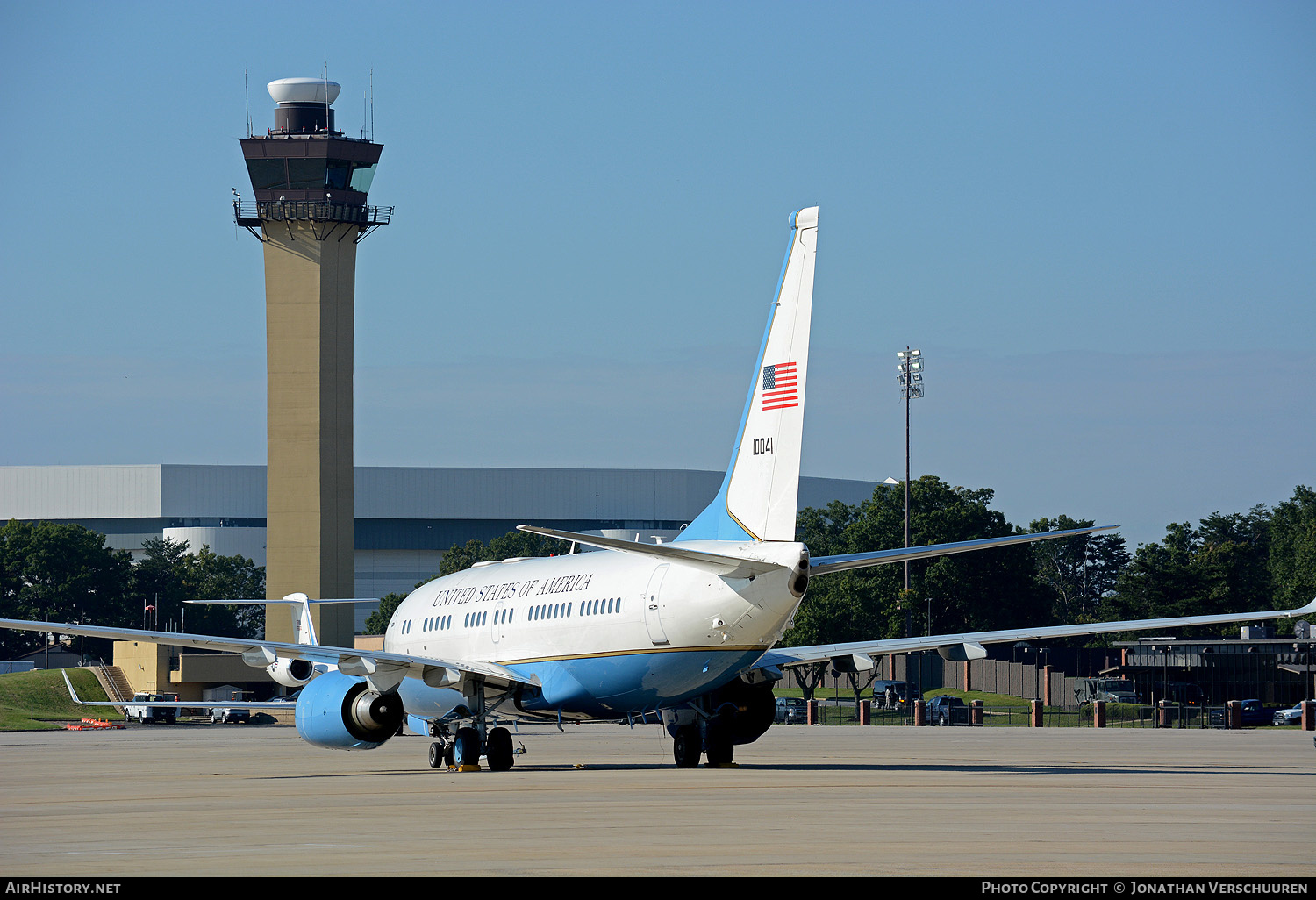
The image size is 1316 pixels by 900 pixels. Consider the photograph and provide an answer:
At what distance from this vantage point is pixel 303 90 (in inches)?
4107

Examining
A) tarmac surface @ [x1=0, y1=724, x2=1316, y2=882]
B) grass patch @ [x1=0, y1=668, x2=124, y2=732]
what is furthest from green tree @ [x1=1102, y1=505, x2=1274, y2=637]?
tarmac surface @ [x1=0, y1=724, x2=1316, y2=882]

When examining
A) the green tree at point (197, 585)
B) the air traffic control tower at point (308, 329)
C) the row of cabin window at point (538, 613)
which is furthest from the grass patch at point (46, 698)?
the green tree at point (197, 585)

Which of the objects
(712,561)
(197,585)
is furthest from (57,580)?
(712,561)

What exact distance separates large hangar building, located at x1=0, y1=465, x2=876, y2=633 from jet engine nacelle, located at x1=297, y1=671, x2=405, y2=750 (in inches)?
4778

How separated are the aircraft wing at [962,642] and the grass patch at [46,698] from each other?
53.7 m

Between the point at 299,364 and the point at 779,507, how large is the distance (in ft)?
268

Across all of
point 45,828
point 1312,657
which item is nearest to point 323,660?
point 45,828

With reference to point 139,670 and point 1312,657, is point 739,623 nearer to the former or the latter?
point 1312,657

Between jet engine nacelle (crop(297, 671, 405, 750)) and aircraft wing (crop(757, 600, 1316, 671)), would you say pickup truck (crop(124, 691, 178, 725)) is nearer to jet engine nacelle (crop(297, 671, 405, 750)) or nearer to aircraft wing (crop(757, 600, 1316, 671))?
jet engine nacelle (crop(297, 671, 405, 750))

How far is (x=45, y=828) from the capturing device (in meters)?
17.3

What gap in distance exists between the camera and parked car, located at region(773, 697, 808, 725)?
2997 inches

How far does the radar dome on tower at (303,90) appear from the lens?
104375mm

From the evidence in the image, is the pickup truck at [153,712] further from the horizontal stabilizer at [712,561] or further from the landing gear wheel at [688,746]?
the horizontal stabilizer at [712,561]

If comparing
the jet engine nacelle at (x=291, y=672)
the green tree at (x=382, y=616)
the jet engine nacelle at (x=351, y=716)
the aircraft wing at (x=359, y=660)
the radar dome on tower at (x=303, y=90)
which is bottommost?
the green tree at (x=382, y=616)
